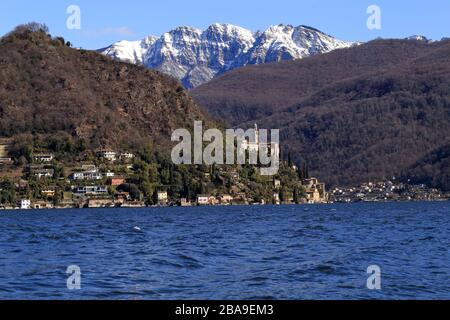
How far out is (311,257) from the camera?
6838cm

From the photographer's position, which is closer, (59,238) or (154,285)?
(154,285)

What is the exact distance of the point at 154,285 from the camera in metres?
51.9

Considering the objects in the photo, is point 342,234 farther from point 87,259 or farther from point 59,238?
point 87,259

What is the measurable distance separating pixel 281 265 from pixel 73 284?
16172mm

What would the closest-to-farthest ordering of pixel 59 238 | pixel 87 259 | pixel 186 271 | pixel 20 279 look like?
pixel 20 279
pixel 186 271
pixel 87 259
pixel 59 238

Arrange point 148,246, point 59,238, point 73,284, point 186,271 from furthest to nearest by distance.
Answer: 1. point 59,238
2. point 148,246
3. point 186,271
4. point 73,284
